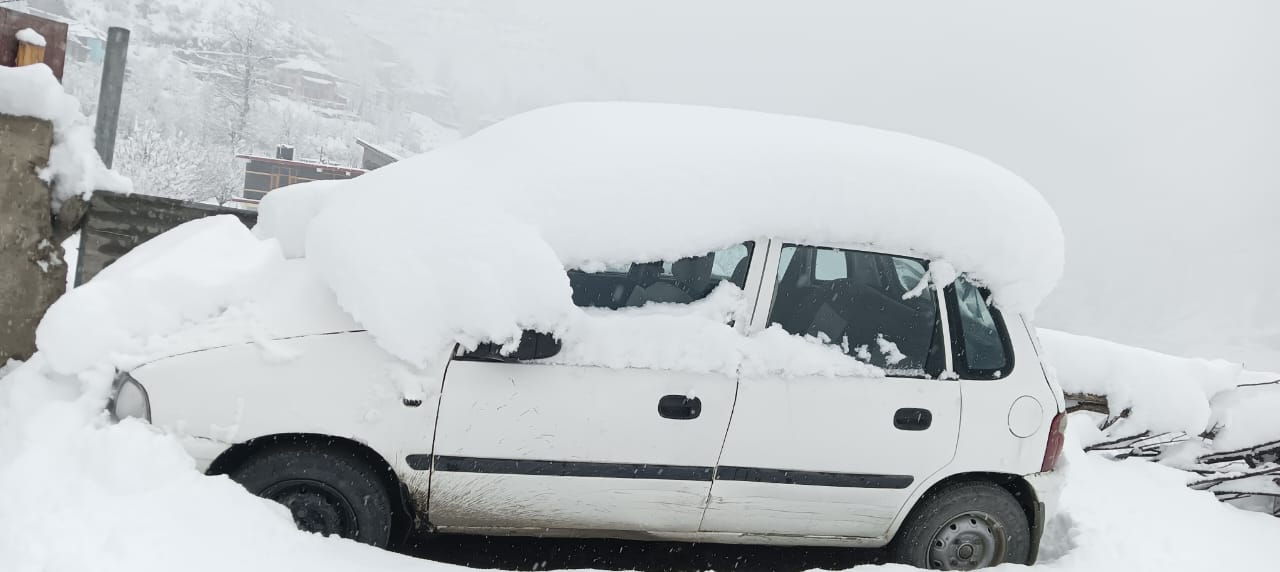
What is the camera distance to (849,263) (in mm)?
3279

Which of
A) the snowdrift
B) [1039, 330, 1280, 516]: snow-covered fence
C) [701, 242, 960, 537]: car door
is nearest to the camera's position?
the snowdrift

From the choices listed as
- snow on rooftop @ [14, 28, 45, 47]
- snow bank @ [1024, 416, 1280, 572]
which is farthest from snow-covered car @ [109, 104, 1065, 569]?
snow on rooftop @ [14, 28, 45, 47]

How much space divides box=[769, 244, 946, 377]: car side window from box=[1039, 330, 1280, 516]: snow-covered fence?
265 cm

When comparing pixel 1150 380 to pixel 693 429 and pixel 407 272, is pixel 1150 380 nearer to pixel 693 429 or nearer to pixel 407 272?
pixel 693 429

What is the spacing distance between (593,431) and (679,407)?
336mm

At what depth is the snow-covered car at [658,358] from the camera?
2.80 m

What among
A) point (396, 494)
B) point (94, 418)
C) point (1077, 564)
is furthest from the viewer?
point (1077, 564)

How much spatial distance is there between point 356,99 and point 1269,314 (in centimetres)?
16144

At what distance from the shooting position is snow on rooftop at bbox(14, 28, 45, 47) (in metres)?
3.75

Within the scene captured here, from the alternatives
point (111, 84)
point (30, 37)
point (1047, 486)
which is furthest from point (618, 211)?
point (111, 84)

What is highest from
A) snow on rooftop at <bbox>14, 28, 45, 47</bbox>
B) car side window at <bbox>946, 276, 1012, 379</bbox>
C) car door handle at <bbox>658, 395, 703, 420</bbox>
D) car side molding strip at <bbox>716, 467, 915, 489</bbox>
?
snow on rooftop at <bbox>14, 28, 45, 47</bbox>

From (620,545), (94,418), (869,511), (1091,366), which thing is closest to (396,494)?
(94,418)

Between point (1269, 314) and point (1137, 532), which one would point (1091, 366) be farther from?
point (1269, 314)

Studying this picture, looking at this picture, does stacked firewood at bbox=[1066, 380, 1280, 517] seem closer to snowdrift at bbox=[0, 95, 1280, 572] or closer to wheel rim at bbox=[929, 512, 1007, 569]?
snowdrift at bbox=[0, 95, 1280, 572]
